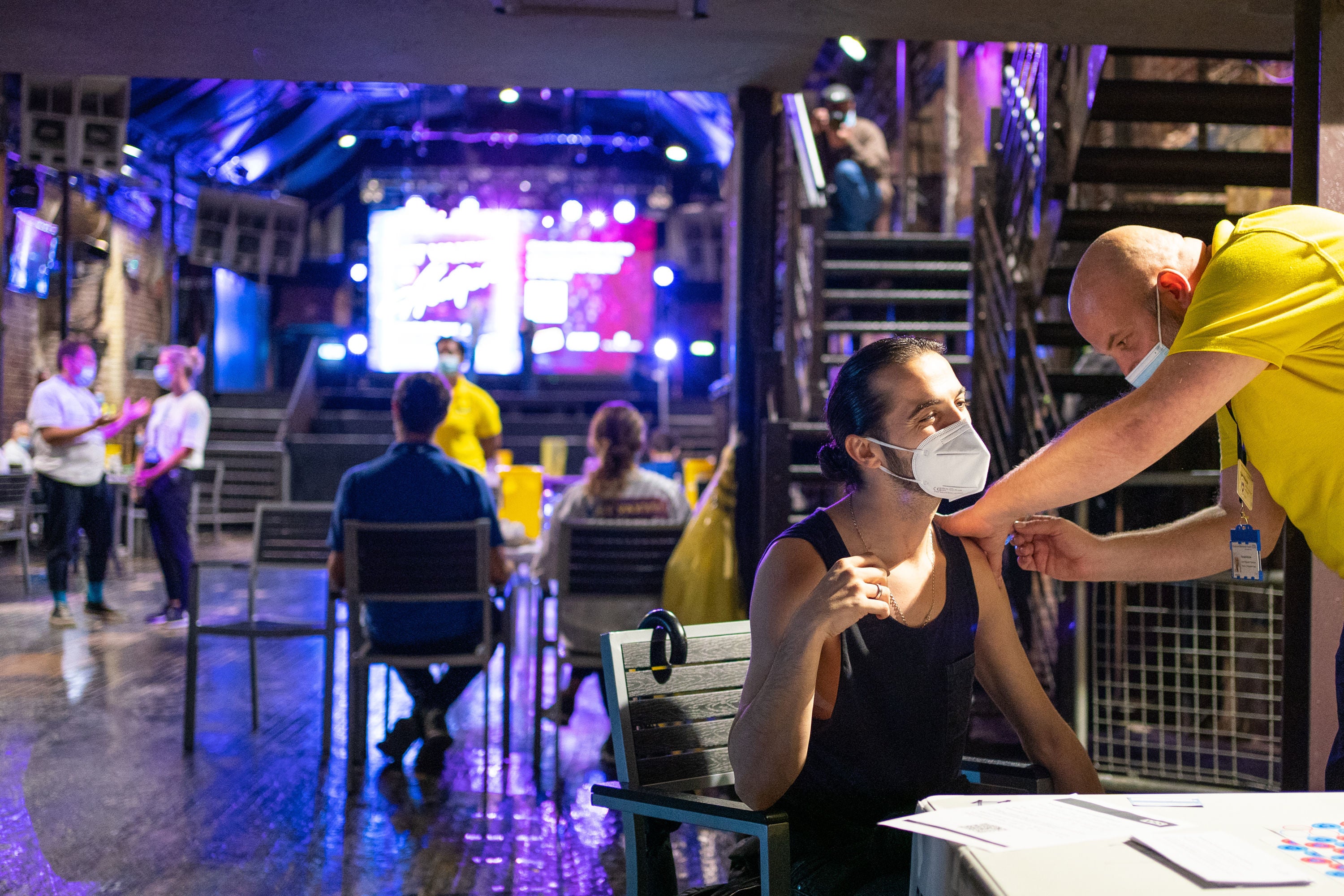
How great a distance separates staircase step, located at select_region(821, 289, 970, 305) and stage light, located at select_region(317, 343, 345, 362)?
13.2m

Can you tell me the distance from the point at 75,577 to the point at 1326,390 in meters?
9.52

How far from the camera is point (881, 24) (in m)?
3.77

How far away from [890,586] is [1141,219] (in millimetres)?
3513

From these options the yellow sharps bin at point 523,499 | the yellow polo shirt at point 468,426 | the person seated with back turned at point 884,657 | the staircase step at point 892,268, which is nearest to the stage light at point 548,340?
the yellow sharps bin at point 523,499

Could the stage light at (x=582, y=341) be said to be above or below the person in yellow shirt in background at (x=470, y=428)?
above

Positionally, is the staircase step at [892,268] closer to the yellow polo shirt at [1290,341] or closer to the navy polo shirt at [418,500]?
the navy polo shirt at [418,500]

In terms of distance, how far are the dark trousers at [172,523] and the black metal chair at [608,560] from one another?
3.66 metres

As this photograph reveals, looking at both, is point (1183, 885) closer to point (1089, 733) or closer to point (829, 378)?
point (1089, 733)

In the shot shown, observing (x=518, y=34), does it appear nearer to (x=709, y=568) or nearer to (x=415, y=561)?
(x=415, y=561)

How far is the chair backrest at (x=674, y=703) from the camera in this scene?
1.79m

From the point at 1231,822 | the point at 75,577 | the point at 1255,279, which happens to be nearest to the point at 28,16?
the point at 1255,279

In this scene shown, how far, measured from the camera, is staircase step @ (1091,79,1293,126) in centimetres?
426

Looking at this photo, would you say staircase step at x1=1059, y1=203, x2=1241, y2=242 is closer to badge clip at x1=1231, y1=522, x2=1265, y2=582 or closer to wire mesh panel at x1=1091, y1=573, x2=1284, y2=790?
wire mesh panel at x1=1091, y1=573, x2=1284, y2=790

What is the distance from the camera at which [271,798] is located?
11.5ft
